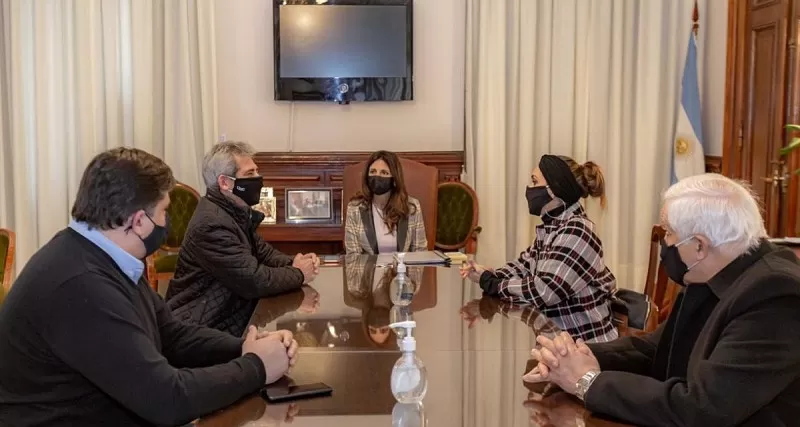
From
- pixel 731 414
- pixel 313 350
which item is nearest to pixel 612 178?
pixel 313 350

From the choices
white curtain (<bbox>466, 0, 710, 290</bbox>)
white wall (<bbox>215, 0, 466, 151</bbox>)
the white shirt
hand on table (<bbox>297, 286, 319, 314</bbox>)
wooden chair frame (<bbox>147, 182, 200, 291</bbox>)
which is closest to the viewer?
hand on table (<bbox>297, 286, 319, 314</bbox>)

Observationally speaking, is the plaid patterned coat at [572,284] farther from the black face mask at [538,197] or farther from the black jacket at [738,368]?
the black jacket at [738,368]

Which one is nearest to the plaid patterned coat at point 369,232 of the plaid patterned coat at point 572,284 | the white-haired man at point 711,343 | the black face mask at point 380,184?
the black face mask at point 380,184

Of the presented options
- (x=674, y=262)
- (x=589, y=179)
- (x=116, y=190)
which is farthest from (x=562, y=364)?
(x=589, y=179)

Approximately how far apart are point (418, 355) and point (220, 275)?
4.12 feet

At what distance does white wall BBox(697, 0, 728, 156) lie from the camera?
6.30 metres

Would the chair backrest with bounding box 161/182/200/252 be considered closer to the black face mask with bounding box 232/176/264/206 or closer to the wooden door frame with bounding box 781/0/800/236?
the black face mask with bounding box 232/176/264/206

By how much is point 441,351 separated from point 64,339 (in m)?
1.08

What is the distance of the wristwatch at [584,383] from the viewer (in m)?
2.08

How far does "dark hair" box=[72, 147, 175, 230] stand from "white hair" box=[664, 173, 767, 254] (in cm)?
127

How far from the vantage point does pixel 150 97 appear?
6453 millimetres

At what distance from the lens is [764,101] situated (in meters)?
5.48

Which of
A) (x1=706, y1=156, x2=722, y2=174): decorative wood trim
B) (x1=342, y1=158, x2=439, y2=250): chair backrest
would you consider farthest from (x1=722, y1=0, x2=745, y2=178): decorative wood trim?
(x1=342, y1=158, x2=439, y2=250): chair backrest

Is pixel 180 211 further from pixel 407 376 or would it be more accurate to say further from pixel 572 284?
pixel 407 376
